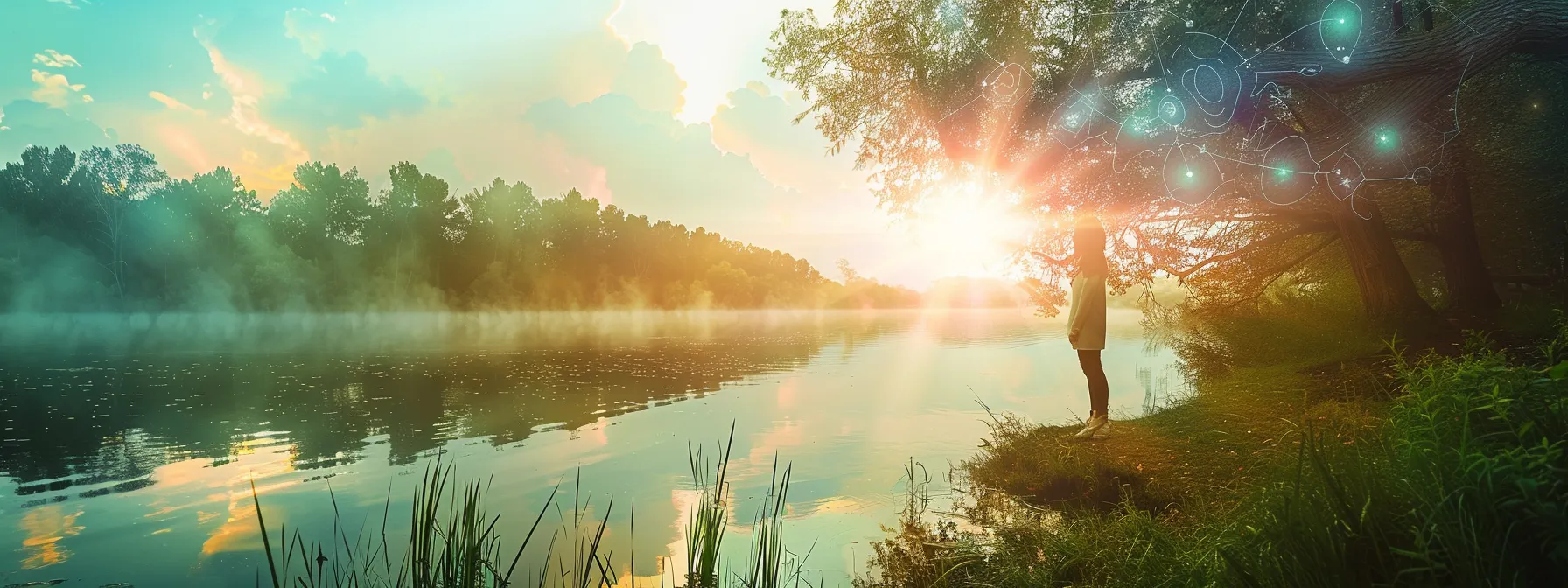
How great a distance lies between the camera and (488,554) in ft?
12.8

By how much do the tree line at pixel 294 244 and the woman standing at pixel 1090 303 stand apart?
7873 cm

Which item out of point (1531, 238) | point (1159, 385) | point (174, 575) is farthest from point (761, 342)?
point (174, 575)

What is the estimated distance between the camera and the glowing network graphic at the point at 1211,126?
952 centimetres

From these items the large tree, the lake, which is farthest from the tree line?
the large tree

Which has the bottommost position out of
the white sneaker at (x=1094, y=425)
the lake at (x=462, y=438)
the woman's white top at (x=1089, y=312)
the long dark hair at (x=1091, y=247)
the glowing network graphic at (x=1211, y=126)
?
the lake at (x=462, y=438)

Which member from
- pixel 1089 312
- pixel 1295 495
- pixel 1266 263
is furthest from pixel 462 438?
pixel 1266 263

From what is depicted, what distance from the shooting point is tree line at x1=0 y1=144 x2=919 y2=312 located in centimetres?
6025

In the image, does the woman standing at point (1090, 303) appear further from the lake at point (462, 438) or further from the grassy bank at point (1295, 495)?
the lake at point (462, 438)

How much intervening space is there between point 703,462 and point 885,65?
8.24 m

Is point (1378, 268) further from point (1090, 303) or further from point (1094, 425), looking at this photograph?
point (1090, 303)

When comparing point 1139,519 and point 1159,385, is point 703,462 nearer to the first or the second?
point 1139,519

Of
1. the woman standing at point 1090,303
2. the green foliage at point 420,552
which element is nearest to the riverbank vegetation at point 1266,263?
the woman standing at point 1090,303

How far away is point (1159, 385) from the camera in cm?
1834

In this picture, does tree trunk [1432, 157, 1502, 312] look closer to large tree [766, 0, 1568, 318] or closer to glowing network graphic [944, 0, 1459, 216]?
large tree [766, 0, 1568, 318]
